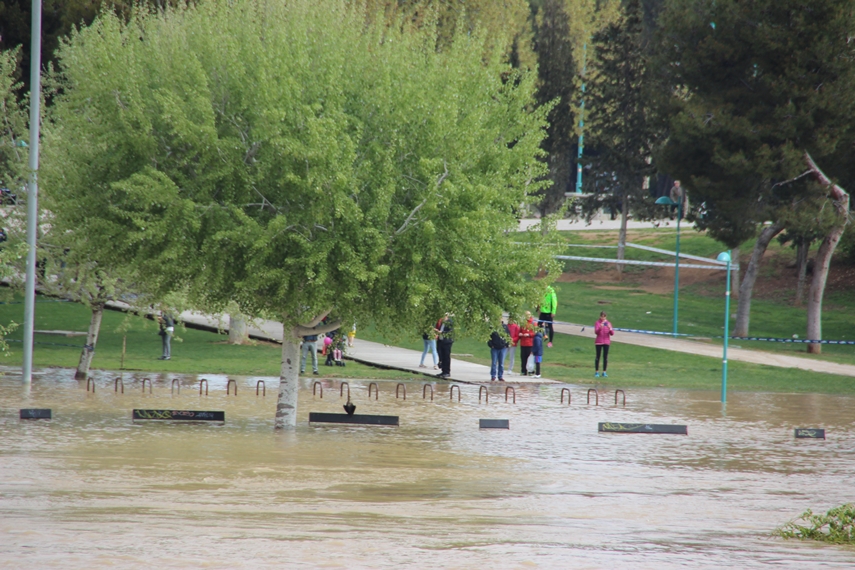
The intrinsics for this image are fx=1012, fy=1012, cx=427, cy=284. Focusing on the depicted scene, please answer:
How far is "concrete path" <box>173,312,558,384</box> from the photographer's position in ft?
86.6

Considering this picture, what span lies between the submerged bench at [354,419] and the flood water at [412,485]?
0.23 meters

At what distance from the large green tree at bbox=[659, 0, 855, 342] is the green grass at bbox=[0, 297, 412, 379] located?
15503 mm

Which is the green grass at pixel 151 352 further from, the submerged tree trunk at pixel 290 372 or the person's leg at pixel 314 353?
the submerged tree trunk at pixel 290 372

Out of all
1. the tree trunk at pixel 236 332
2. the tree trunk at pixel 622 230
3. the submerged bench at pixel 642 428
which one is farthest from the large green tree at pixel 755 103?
the submerged bench at pixel 642 428

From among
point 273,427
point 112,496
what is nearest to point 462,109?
point 273,427

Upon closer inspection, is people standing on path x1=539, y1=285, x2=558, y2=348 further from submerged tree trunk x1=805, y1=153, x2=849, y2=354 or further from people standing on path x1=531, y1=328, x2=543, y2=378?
submerged tree trunk x1=805, y1=153, x2=849, y2=354

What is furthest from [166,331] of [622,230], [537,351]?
[622,230]

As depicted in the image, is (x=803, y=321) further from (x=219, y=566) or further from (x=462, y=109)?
(x=219, y=566)

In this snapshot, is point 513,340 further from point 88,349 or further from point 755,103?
point 755,103

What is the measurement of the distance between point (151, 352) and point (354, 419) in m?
14.1

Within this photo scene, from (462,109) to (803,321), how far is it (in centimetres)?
2974

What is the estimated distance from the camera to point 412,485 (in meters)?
13.2

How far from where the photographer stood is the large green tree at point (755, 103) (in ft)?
109

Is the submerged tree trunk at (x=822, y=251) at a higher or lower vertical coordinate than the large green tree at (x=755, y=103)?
lower
